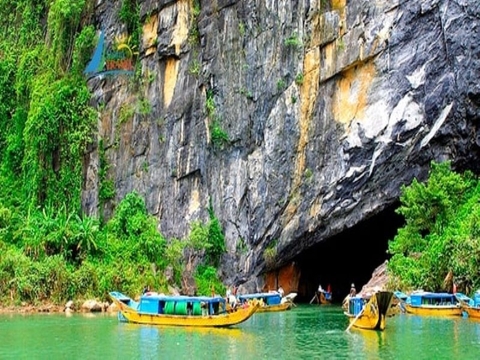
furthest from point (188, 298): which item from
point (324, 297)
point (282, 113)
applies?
point (324, 297)

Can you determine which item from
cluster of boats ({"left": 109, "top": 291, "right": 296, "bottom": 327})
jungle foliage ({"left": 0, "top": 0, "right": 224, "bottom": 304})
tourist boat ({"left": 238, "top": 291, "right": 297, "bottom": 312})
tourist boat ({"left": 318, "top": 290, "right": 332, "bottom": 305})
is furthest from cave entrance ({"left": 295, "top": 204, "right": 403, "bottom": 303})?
cluster of boats ({"left": 109, "top": 291, "right": 296, "bottom": 327})

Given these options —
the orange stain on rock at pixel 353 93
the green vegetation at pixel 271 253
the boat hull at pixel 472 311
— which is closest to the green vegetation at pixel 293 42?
the orange stain on rock at pixel 353 93

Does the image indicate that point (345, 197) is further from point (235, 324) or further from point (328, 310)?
point (235, 324)

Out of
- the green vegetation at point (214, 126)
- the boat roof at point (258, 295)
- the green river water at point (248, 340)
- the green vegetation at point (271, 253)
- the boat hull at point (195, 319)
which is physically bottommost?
the green river water at point (248, 340)

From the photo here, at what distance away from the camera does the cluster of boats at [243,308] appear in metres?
20.1

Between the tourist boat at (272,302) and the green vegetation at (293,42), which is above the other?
the green vegetation at (293,42)

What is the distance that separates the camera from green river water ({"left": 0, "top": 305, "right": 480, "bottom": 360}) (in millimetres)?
16453

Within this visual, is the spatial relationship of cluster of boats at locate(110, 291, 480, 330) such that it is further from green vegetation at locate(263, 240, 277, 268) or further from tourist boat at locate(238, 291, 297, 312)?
green vegetation at locate(263, 240, 277, 268)

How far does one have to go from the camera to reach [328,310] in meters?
29.0

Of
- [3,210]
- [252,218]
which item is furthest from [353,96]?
[3,210]

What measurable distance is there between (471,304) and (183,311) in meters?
8.23

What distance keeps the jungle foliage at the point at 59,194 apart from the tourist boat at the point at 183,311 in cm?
652

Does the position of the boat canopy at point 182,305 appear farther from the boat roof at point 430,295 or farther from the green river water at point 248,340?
the boat roof at point 430,295

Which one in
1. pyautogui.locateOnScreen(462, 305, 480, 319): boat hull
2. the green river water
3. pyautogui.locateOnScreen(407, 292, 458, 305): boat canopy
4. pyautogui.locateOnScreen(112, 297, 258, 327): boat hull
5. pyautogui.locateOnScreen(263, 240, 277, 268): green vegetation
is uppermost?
pyautogui.locateOnScreen(263, 240, 277, 268): green vegetation
